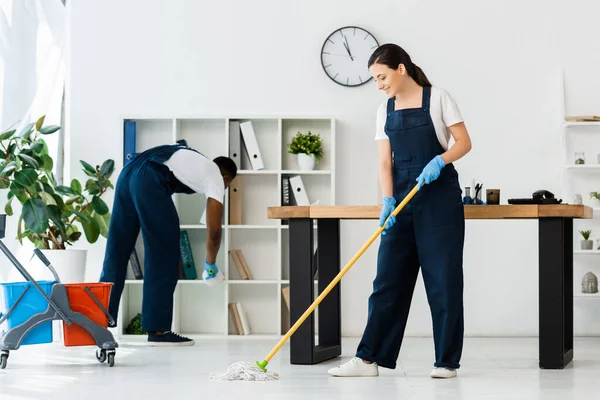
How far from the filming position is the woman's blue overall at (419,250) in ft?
11.4

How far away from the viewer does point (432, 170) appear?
3.39 m

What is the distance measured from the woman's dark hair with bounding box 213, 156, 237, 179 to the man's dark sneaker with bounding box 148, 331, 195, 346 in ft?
3.22

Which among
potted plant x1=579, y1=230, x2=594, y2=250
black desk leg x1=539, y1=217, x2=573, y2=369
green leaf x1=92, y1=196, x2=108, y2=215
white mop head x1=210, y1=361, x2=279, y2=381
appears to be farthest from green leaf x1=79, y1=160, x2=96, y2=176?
potted plant x1=579, y1=230, x2=594, y2=250

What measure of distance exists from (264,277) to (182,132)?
105 centimetres

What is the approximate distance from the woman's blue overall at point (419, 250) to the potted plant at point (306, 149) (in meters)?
1.72

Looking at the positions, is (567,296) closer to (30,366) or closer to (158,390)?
(158,390)

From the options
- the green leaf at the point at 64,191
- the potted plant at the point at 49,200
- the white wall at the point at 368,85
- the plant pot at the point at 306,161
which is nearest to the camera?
the potted plant at the point at 49,200

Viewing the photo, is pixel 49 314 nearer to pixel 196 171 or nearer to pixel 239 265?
pixel 196 171

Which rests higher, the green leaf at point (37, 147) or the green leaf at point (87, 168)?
the green leaf at point (37, 147)

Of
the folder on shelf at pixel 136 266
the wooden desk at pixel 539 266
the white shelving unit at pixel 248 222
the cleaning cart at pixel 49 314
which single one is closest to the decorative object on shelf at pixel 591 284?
the wooden desk at pixel 539 266

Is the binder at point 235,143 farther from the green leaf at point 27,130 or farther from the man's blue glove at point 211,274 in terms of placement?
the green leaf at point 27,130

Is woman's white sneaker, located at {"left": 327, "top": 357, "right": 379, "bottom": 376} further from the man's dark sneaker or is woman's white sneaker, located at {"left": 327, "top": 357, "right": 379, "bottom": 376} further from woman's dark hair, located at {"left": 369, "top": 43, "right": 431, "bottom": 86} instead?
the man's dark sneaker

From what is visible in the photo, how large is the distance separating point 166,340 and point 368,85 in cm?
200

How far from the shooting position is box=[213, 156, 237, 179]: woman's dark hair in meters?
5.08
